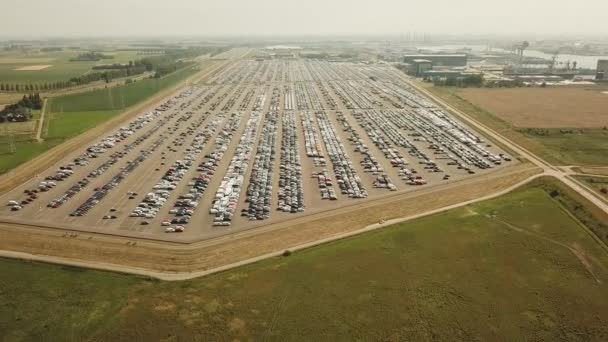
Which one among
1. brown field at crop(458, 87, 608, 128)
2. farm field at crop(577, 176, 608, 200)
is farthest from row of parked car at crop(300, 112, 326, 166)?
brown field at crop(458, 87, 608, 128)

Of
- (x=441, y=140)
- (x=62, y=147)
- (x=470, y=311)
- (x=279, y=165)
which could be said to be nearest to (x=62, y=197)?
(x=62, y=147)

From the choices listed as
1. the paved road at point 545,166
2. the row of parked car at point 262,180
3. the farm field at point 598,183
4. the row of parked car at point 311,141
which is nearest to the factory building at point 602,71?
the paved road at point 545,166

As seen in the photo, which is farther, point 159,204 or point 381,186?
point 381,186

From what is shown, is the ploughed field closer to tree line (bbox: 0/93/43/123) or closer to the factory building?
tree line (bbox: 0/93/43/123)

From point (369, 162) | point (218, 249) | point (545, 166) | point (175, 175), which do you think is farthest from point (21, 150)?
point (545, 166)

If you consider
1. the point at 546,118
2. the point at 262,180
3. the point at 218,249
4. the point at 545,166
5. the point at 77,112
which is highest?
the point at 77,112

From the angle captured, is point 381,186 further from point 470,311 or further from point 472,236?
point 470,311

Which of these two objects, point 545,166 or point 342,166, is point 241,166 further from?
point 545,166
